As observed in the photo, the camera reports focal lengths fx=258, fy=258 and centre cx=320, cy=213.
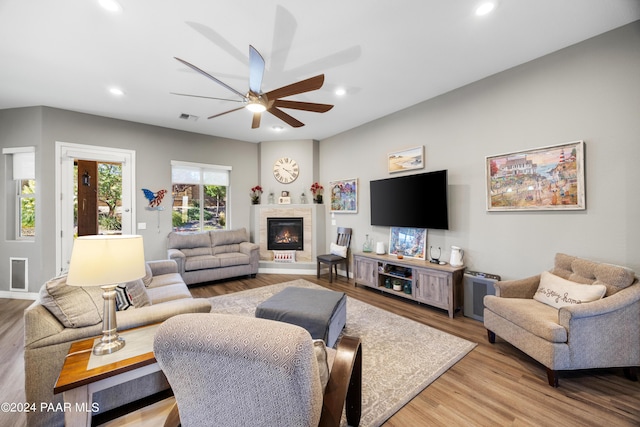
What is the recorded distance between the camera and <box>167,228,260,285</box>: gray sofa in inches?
184

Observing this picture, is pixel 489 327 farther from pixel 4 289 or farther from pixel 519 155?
pixel 4 289

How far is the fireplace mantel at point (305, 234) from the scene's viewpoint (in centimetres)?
570

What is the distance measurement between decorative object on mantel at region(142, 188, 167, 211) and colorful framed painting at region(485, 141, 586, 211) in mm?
5560

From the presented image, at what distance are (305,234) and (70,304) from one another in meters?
4.32

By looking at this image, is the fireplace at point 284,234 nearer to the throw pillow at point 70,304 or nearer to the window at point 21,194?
the window at point 21,194

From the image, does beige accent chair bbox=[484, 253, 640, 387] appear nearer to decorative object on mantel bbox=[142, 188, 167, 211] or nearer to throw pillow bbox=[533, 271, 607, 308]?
throw pillow bbox=[533, 271, 607, 308]

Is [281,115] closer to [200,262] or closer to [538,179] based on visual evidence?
[538,179]

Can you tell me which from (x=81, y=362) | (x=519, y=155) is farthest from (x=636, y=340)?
(x=81, y=362)

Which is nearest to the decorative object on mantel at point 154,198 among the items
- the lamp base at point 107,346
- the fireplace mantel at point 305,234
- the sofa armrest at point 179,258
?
the sofa armrest at point 179,258

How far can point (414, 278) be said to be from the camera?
12.1ft

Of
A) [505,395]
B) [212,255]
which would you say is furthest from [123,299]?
[212,255]

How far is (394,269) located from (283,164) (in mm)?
3521

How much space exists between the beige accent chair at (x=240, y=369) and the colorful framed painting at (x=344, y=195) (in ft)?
14.5

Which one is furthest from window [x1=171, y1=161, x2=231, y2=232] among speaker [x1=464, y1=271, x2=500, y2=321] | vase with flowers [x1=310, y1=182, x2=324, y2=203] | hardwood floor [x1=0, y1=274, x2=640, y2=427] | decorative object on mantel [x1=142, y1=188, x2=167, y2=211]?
speaker [x1=464, y1=271, x2=500, y2=321]
